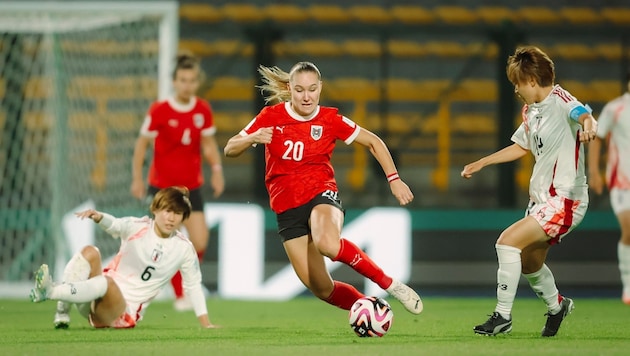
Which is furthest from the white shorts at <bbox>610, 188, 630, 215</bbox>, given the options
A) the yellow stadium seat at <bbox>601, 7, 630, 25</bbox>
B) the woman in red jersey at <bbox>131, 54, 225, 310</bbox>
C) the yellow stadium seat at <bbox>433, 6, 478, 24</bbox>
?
the yellow stadium seat at <bbox>433, 6, 478, 24</bbox>

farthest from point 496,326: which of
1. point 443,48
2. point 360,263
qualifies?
point 443,48

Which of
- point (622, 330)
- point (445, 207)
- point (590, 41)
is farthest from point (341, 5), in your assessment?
point (622, 330)

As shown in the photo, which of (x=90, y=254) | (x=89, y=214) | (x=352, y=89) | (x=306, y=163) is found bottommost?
(x=90, y=254)

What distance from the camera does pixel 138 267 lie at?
24.2ft

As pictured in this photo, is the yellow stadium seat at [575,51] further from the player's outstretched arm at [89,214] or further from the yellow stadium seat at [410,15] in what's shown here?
the player's outstretched arm at [89,214]

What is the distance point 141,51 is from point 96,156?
120 centimetres

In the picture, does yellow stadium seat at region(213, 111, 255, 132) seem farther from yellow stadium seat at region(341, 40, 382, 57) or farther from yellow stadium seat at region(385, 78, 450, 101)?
yellow stadium seat at region(385, 78, 450, 101)

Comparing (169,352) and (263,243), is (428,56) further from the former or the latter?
(169,352)

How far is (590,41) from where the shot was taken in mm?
14617

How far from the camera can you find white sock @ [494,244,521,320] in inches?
255

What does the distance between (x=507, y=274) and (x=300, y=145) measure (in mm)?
1497

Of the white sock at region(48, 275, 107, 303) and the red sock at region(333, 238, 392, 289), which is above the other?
the red sock at region(333, 238, 392, 289)

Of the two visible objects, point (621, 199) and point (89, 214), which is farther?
point (621, 199)

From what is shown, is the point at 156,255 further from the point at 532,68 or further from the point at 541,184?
the point at 532,68
